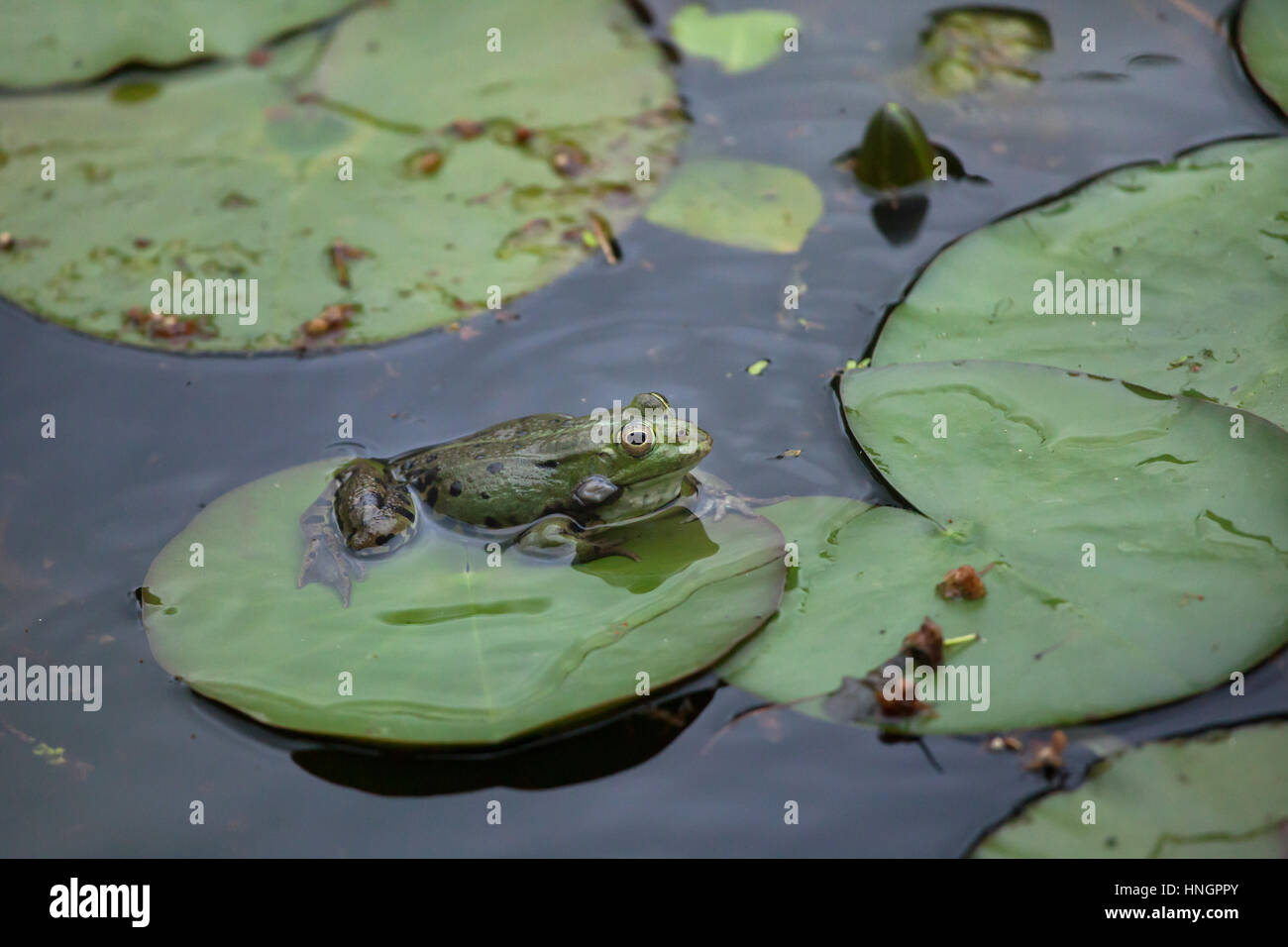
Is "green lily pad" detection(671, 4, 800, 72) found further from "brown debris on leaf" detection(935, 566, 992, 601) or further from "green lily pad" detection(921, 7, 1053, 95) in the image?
"brown debris on leaf" detection(935, 566, 992, 601)

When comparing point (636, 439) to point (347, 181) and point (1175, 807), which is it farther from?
point (347, 181)

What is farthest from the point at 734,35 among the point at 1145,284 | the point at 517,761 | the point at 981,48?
the point at 517,761

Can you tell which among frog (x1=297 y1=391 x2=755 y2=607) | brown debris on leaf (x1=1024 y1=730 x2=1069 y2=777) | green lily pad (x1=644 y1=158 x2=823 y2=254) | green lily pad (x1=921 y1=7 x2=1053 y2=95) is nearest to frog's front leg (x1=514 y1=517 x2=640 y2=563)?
frog (x1=297 y1=391 x2=755 y2=607)

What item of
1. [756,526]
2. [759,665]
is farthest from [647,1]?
[759,665]

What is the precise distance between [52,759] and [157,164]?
4313mm

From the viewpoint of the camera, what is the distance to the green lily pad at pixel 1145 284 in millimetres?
4832

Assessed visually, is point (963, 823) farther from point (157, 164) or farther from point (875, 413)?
point (157, 164)

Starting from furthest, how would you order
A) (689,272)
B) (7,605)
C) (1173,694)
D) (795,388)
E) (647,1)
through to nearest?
(647,1) < (689,272) < (795,388) < (7,605) < (1173,694)

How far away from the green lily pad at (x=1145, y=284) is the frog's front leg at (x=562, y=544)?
1.82m

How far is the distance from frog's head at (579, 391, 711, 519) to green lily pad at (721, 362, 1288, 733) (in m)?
0.57

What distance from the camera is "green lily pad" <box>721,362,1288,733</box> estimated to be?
151 inches

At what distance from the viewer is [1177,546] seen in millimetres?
4113

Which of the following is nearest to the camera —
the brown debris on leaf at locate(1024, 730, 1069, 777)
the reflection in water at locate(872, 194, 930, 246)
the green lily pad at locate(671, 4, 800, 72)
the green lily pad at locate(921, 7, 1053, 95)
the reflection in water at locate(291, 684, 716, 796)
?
the brown debris on leaf at locate(1024, 730, 1069, 777)

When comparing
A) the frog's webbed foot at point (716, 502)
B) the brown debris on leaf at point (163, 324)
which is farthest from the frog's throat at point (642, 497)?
the brown debris on leaf at point (163, 324)
